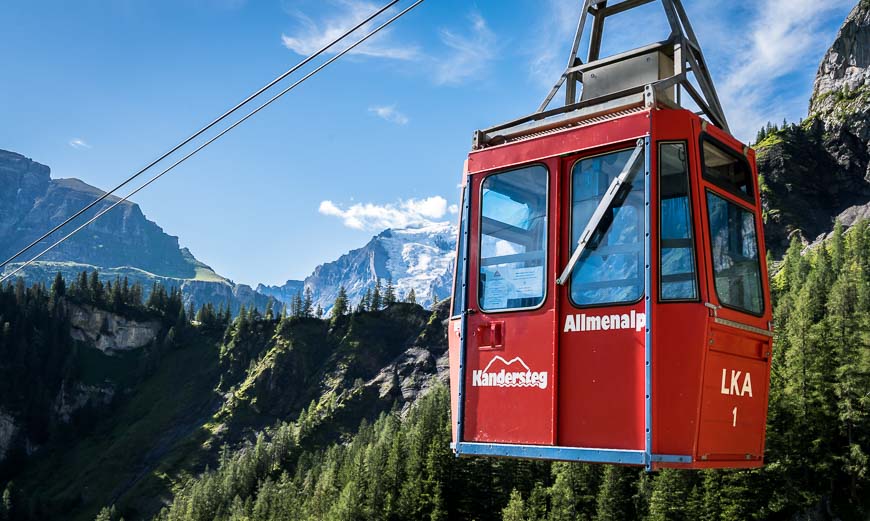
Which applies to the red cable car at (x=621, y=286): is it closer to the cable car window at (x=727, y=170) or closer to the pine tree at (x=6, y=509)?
the cable car window at (x=727, y=170)

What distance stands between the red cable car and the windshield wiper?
0.05 feet

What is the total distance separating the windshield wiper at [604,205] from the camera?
827 cm

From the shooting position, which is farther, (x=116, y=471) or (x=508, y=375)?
(x=116, y=471)

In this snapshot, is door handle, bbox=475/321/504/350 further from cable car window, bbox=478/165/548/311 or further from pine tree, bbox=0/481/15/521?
pine tree, bbox=0/481/15/521

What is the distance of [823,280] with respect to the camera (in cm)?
→ 9612

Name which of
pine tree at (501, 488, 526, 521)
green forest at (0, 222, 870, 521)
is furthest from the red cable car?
pine tree at (501, 488, 526, 521)

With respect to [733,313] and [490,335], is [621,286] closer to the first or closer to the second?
[733,313]

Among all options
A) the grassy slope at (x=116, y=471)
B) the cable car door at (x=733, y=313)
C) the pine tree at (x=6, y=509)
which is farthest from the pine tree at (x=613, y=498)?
the pine tree at (x=6, y=509)

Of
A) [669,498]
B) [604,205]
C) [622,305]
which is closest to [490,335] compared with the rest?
[622,305]

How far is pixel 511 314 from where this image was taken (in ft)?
29.5

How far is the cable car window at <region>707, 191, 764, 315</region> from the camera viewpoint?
834cm

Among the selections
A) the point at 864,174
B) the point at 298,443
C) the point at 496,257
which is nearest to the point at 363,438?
the point at 298,443

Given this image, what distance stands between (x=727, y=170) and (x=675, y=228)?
5.03ft

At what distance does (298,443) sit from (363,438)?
134 feet
